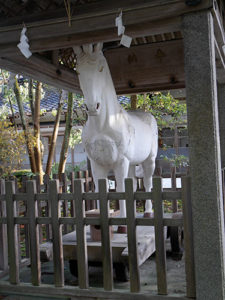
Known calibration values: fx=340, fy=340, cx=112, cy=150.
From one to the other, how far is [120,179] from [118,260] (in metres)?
0.86

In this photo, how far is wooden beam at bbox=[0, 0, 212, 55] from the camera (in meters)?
2.67

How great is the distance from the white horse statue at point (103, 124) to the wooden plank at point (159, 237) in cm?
96

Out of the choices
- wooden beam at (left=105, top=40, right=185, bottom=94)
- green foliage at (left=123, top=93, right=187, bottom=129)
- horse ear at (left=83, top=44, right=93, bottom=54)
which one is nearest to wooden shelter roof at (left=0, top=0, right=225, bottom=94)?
horse ear at (left=83, top=44, right=93, bottom=54)

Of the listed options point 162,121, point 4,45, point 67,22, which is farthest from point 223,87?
point 162,121

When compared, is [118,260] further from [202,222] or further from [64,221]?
[202,222]

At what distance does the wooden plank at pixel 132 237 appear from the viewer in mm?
2771

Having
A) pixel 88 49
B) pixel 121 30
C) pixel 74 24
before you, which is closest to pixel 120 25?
pixel 121 30

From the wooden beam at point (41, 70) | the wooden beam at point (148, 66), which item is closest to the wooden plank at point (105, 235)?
the wooden beam at point (41, 70)

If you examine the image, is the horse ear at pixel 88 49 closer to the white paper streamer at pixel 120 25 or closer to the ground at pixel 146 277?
the white paper streamer at pixel 120 25

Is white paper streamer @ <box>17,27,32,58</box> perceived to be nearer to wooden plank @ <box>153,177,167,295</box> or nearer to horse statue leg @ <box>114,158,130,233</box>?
horse statue leg @ <box>114,158,130,233</box>

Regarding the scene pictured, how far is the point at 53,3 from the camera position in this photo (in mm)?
3115

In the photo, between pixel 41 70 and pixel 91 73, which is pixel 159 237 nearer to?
pixel 91 73

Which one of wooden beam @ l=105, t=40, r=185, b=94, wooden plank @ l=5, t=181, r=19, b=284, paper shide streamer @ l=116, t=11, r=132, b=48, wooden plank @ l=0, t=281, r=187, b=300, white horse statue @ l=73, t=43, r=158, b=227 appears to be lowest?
wooden plank @ l=0, t=281, r=187, b=300

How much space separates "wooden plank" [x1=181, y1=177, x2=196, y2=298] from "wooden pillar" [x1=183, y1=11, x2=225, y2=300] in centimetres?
6
